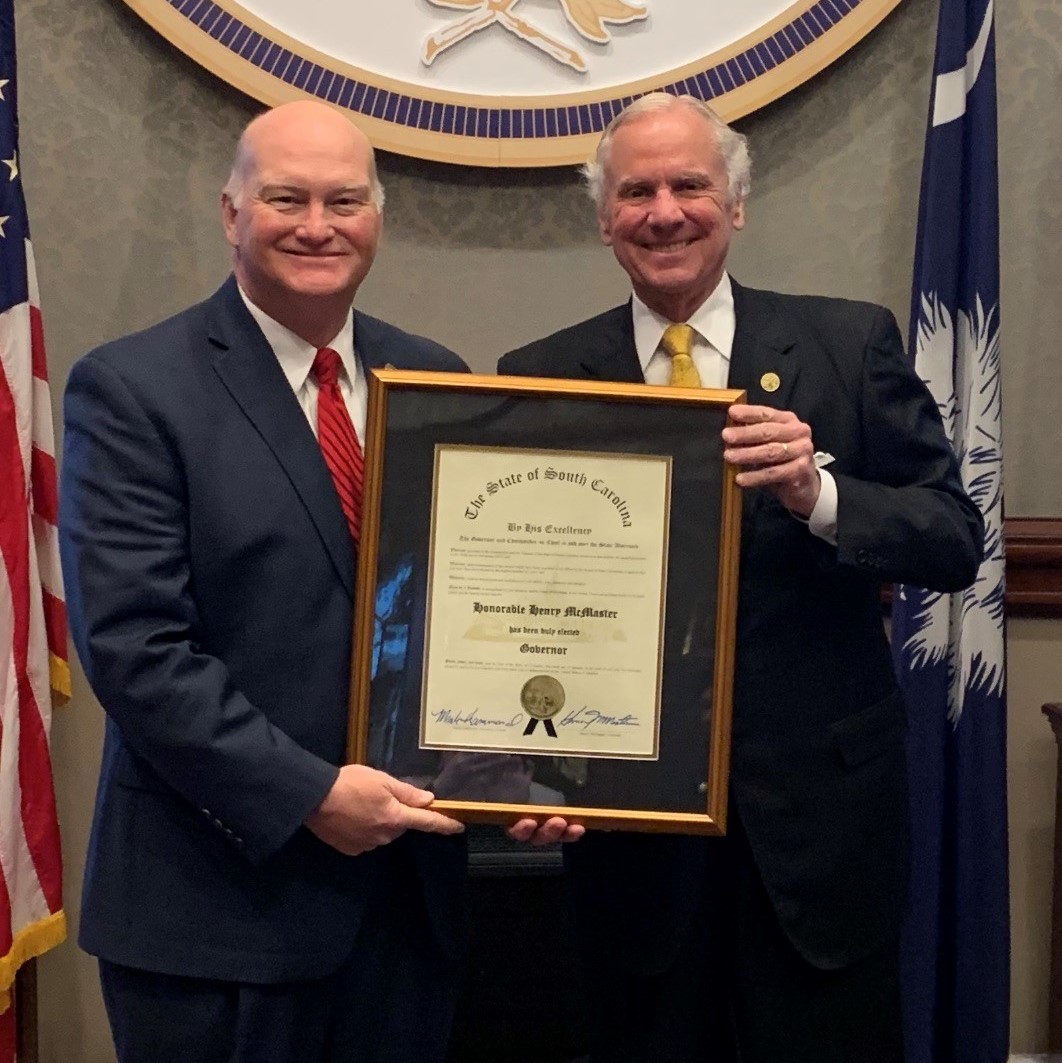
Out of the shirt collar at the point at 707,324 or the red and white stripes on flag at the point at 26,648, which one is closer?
the shirt collar at the point at 707,324

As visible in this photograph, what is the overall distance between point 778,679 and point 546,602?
12.9 inches

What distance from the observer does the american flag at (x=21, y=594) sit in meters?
2.06

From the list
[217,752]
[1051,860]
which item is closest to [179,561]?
[217,752]

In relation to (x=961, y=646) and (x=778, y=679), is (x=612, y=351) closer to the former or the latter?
(x=778, y=679)

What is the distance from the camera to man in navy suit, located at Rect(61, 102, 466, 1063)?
130 centimetres

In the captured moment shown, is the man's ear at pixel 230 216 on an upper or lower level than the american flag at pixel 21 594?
upper

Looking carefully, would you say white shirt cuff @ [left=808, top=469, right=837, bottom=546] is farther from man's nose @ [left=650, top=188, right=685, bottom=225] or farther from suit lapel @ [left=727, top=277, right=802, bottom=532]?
man's nose @ [left=650, top=188, right=685, bottom=225]

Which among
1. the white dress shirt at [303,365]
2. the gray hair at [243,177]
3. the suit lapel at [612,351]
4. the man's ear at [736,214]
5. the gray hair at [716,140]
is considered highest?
the gray hair at [716,140]

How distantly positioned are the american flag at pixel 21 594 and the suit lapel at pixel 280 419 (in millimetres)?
824

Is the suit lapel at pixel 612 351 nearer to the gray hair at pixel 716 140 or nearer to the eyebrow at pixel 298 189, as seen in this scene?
the gray hair at pixel 716 140

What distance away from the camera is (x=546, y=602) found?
4.52ft

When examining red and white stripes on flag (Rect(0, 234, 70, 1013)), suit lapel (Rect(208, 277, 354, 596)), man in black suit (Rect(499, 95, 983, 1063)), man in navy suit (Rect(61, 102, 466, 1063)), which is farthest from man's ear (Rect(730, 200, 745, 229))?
red and white stripes on flag (Rect(0, 234, 70, 1013))

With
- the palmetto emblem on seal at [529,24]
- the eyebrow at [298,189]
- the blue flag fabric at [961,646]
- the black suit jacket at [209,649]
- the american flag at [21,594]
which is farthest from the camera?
the palmetto emblem on seal at [529,24]

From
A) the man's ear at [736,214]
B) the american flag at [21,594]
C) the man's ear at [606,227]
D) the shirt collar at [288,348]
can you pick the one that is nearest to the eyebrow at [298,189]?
the shirt collar at [288,348]
